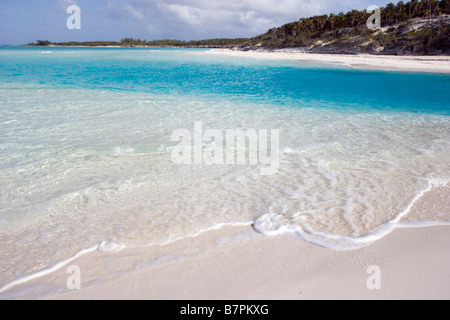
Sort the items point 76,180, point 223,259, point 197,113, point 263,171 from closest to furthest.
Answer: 1. point 223,259
2. point 76,180
3. point 263,171
4. point 197,113

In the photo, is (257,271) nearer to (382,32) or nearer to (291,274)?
(291,274)

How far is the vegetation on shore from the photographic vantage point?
40.3m

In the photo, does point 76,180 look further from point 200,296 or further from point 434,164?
point 434,164

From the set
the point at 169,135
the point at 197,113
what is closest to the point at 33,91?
the point at 197,113

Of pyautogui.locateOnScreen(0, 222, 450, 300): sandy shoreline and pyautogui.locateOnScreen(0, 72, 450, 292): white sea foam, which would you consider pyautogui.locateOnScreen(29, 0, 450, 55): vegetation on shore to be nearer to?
pyautogui.locateOnScreen(0, 72, 450, 292): white sea foam

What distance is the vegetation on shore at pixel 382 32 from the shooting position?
132ft

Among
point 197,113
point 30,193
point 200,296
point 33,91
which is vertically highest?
point 33,91

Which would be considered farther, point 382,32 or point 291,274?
point 382,32

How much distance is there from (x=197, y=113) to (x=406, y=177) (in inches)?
256

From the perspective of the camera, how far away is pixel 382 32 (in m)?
50.4

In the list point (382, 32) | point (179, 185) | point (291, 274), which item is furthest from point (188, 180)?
point (382, 32)

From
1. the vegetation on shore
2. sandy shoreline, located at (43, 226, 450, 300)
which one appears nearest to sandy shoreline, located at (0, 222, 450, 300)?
sandy shoreline, located at (43, 226, 450, 300)

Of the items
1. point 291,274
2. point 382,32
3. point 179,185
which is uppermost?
point 382,32

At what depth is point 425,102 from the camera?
12492mm
